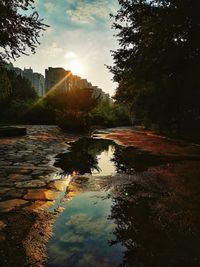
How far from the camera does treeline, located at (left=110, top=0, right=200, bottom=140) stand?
39.8ft

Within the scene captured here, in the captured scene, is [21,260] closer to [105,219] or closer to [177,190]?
[105,219]

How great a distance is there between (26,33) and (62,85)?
79.7 metres

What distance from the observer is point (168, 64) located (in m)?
14.0

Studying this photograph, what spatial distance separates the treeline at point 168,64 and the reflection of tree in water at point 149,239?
10.1 m

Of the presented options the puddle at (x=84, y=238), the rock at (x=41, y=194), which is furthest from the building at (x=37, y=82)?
the puddle at (x=84, y=238)

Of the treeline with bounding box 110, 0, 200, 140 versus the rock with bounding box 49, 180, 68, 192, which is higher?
the treeline with bounding box 110, 0, 200, 140

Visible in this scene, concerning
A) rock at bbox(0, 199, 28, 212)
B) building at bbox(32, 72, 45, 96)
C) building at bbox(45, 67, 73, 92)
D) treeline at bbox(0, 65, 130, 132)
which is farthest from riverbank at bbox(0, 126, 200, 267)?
building at bbox(32, 72, 45, 96)

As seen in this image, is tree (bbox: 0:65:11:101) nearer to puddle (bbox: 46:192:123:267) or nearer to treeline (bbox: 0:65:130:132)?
treeline (bbox: 0:65:130:132)

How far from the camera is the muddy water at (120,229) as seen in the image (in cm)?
Result: 256

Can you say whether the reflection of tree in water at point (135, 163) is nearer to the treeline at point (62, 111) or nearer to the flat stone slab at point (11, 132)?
the flat stone slab at point (11, 132)

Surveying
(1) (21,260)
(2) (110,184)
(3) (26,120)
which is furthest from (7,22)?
(3) (26,120)

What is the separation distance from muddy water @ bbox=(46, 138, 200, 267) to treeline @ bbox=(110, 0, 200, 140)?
9061 millimetres

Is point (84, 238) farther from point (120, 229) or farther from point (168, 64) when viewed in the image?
point (168, 64)

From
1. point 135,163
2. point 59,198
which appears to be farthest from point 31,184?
point 135,163
